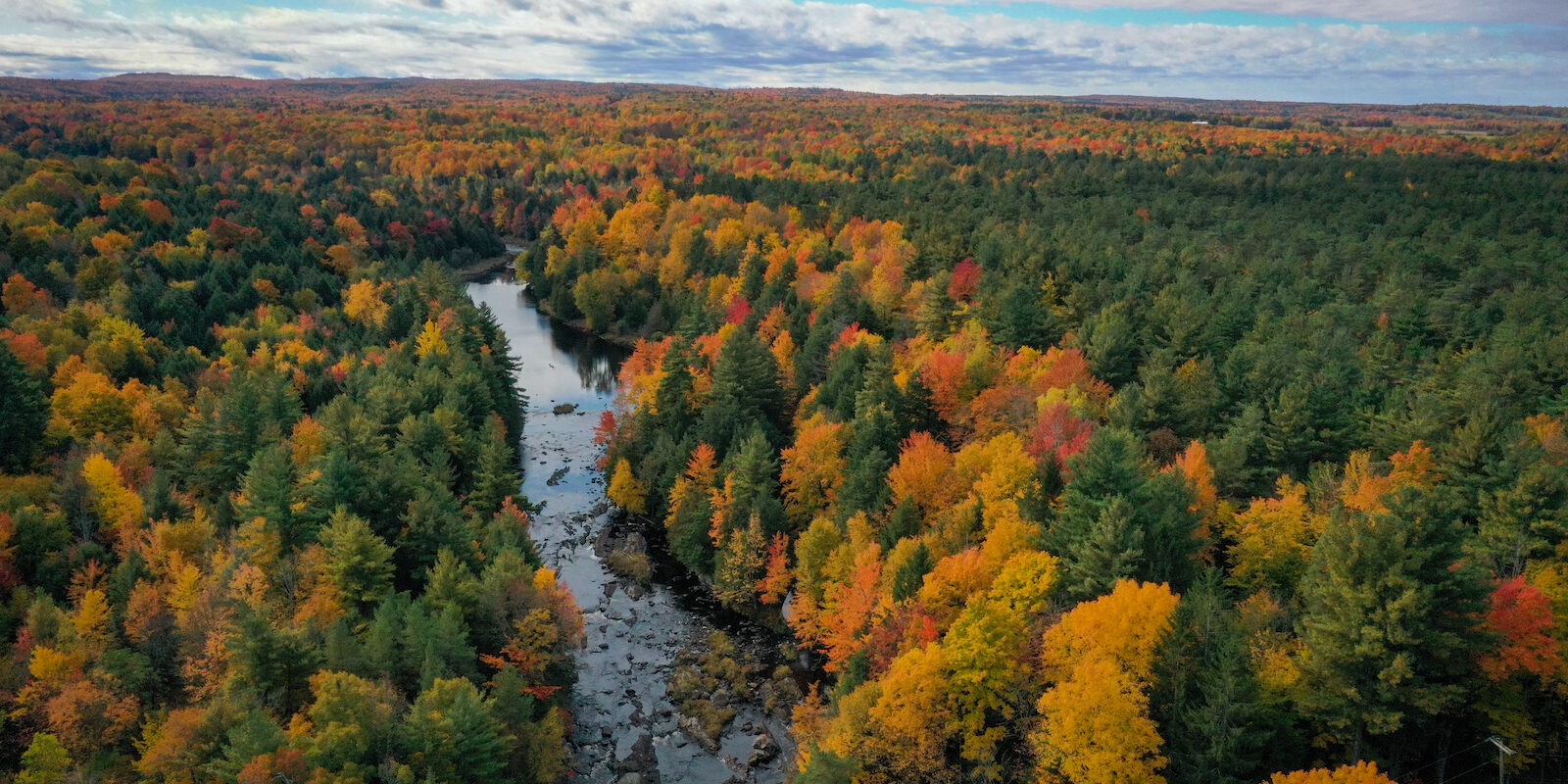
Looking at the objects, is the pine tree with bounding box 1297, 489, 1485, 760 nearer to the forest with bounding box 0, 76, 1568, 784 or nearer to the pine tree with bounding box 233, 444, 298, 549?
the forest with bounding box 0, 76, 1568, 784

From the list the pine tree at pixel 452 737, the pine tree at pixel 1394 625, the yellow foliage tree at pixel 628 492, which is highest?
the pine tree at pixel 1394 625

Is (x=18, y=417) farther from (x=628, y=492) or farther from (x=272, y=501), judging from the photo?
(x=628, y=492)

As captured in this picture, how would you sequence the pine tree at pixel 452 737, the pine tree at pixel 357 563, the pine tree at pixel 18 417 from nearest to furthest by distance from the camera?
the pine tree at pixel 452 737 < the pine tree at pixel 357 563 < the pine tree at pixel 18 417

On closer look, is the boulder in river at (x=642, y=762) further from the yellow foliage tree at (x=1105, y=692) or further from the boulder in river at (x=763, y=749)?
the yellow foliage tree at (x=1105, y=692)

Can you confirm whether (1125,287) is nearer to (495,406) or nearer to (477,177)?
(495,406)

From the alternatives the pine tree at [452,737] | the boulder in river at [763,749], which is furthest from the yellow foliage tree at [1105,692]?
the pine tree at [452,737]

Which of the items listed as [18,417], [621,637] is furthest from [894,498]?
[18,417]

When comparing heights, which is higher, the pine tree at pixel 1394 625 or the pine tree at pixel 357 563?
the pine tree at pixel 1394 625
